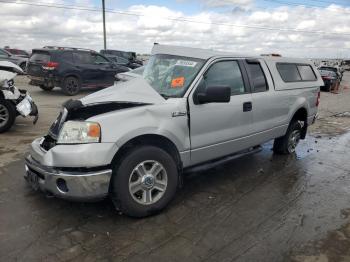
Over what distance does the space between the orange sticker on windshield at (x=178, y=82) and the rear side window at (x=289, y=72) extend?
2.25 metres

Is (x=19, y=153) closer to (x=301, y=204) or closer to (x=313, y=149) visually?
(x=301, y=204)

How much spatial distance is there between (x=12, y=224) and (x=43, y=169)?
66cm

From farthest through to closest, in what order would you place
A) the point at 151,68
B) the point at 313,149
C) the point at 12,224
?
the point at 313,149 → the point at 151,68 → the point at 12,224

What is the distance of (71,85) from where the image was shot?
14906 millimetres

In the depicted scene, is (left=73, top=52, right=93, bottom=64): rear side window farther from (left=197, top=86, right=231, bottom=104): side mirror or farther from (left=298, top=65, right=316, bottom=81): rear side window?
(left=197, top=86, right=231, bottom=104): side mirror

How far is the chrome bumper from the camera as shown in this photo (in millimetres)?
3688

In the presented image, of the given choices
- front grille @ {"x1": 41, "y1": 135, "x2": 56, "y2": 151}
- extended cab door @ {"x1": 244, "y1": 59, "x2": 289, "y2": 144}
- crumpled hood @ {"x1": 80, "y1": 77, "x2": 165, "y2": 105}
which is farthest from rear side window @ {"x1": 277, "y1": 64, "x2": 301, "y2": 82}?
front grille @ {"x1": 41, "y1": 135, "x2": 56, "y2": 151}

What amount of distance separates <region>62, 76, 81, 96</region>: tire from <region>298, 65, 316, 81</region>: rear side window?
399 inches

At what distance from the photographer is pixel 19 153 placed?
6.54 meters

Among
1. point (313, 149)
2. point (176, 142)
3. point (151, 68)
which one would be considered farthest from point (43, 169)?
point (313, 149)

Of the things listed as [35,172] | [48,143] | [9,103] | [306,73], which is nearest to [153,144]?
[48,143]

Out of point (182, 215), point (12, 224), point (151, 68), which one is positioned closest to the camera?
point (12, 224)

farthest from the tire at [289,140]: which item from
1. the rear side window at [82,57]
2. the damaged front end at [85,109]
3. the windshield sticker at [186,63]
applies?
the rear side window at [82,57]

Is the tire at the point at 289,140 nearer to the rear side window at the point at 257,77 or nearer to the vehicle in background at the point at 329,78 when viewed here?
the rear side window at the point at 257,77
